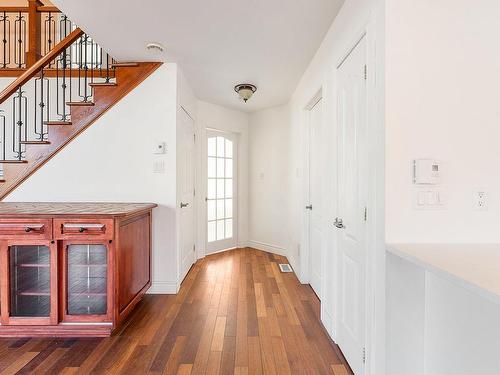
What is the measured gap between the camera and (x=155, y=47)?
272cm

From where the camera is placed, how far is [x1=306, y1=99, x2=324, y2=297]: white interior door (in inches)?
119

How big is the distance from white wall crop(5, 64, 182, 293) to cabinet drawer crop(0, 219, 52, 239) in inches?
33.9

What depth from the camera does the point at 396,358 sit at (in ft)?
4.61

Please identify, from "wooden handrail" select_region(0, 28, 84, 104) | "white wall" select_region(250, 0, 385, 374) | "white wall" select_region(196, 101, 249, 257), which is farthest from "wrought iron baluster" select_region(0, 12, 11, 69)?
"white wall" select_region(250, 0, 385, 374)

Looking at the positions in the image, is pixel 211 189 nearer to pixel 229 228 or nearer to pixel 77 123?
pixel 229 228

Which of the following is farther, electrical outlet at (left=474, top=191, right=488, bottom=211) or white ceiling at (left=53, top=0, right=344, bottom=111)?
white ceiling at (left=53, top=0, right=344, bottom=111)

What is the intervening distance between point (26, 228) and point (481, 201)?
296 centimetres

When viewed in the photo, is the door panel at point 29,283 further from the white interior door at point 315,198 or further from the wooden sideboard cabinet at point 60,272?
the white interior door at point 315,198

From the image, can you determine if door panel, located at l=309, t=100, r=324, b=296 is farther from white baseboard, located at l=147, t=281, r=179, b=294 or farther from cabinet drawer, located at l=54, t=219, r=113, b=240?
cabinet drawer, located at l=54, t=219, r=113, b=240

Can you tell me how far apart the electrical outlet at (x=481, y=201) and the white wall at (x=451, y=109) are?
0.07 ft

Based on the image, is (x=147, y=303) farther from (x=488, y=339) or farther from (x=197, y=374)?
(x=488, y=339)

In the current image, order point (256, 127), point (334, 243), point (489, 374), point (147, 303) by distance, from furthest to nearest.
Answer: point (256, 127), point (147, 303), point (334, 243), point (489, 374)

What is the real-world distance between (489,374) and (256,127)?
14.5 ft

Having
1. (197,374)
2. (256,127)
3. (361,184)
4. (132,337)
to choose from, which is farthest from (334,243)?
(256,127)
